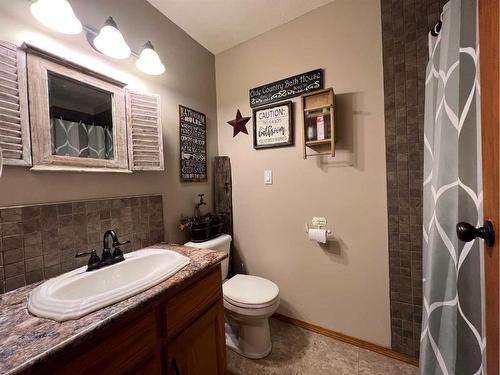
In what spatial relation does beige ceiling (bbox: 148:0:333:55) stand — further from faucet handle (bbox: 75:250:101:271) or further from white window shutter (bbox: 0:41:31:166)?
faucet handle (bbox: 75:250:101:271)

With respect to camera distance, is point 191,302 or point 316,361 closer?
point 191,302

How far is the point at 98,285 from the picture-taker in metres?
0.97

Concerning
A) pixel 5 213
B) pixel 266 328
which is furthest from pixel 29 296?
pixel 266 328

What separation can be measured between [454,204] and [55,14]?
1848mm

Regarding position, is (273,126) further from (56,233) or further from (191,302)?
(56,233)

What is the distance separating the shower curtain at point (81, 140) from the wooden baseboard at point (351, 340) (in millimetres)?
1798

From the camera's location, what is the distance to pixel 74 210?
3.46 ft

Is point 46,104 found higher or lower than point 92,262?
higher

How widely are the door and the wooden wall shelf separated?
0.83 meters

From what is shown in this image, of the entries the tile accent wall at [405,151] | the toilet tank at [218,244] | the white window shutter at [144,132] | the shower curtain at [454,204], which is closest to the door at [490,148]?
the shower curtain at [454,204]

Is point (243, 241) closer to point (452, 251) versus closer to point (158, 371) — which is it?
point (158, 371)

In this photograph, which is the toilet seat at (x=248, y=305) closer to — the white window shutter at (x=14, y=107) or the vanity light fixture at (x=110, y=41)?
the white window shutter at (x=14, y=107)

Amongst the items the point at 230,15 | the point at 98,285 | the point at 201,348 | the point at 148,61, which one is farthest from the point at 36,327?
the point at 230,15

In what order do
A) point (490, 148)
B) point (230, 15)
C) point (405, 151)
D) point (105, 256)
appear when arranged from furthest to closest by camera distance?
point (230, 15) → point (405, 151) → point (105, 256) → point (490, 148)
